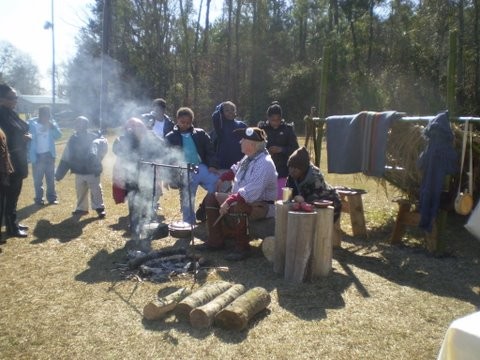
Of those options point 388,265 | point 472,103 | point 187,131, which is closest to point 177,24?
point 472,103

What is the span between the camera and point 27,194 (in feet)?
29.7

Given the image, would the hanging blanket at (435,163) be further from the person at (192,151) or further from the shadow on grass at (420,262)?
the person at (192,151)

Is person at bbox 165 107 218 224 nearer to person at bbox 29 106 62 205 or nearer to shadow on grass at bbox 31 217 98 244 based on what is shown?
shadow on grass at bbox 31 217 98 244

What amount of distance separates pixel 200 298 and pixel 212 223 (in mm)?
1726

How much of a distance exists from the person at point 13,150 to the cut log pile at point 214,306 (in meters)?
3.35

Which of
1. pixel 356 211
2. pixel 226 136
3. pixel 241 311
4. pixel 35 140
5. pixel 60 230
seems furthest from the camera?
pixel 35 140

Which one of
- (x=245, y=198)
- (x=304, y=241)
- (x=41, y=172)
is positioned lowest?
(x=304, y=241)

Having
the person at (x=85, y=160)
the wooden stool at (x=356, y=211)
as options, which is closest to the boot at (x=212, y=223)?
the wooden stool at (x=356, y=211)

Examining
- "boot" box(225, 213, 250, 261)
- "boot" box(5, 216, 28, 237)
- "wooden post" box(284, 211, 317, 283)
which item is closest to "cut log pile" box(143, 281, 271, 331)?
"wooden post" box(284, 211, 317, 283)

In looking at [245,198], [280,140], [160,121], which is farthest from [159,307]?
[160,121]

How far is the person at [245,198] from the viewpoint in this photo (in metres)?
4.89

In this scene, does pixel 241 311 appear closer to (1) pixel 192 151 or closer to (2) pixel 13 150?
(1) pixel 192 151

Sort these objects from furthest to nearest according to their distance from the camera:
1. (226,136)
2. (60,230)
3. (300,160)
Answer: (226,136), (60,230), (300,160)

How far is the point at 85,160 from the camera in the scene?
7.15 metres
